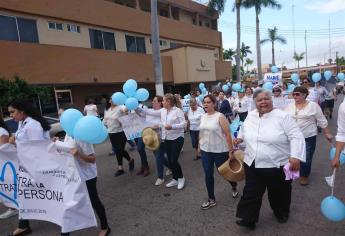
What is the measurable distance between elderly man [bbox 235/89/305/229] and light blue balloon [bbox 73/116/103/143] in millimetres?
1760

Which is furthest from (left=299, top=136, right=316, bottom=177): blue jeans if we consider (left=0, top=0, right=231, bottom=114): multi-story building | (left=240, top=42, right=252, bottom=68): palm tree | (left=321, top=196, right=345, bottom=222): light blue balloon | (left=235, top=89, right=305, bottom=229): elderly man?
(left=240, top=42, right=252, bottom=68): palm tree

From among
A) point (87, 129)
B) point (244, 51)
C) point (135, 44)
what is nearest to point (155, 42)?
point (135, 44)

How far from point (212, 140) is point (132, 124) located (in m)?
2.66

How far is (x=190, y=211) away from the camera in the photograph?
4328 mm

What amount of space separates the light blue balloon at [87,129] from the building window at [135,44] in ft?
58.6

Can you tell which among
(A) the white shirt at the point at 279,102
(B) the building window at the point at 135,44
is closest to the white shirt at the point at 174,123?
(A) the white shirt at the point at 279,102

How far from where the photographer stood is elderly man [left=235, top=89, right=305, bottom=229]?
3203 millimetres

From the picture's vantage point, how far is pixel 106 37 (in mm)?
18562

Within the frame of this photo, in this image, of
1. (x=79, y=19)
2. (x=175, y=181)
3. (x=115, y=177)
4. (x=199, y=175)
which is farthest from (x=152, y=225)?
(x=79, y=19)

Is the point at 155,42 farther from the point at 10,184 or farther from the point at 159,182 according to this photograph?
the point at 10,184

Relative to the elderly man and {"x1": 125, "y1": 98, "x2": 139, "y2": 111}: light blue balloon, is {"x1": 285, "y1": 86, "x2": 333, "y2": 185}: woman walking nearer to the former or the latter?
the elderly man

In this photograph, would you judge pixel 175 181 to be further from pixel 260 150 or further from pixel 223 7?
pixel 223 7

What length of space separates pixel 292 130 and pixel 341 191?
2181 millimetres

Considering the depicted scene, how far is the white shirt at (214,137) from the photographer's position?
4254mm
